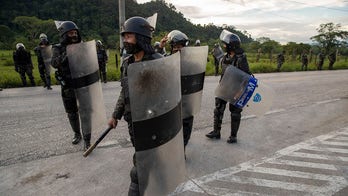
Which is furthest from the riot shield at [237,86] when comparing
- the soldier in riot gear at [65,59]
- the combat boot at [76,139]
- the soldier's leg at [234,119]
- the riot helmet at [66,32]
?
the combat boot at [76,139]

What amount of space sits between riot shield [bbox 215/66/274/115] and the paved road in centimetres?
68

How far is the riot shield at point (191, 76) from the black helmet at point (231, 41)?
779mm

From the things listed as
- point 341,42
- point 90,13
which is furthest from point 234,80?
point 90,13

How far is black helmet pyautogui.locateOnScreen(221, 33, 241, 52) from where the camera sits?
4277 mm

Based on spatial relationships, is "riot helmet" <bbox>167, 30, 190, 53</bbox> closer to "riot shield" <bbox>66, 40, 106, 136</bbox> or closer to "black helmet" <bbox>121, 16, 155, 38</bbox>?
"riot shield" <bbox>66, 40, 106, 136</bbox>

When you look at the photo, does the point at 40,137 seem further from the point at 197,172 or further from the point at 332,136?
the point at 332,136

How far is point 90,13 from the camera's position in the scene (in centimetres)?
6372

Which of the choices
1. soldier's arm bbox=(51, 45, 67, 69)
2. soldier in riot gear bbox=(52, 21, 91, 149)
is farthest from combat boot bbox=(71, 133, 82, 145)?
Answer: soldier's arm bbox=(51, 45, 67, 69)

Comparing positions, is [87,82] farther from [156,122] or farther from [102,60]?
[102,60]

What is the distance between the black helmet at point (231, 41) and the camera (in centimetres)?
428

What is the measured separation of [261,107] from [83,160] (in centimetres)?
269

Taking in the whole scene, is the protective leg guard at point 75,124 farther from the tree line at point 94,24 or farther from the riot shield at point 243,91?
the tree line at point 94,24

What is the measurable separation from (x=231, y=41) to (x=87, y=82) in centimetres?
213

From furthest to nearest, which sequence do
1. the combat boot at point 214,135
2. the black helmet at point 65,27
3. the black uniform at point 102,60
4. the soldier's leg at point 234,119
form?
the black uniform at point 102,60 < the combat boot at point 214,135 < the soldier's leg at point 234,119 < the black helmet at point 65,27
